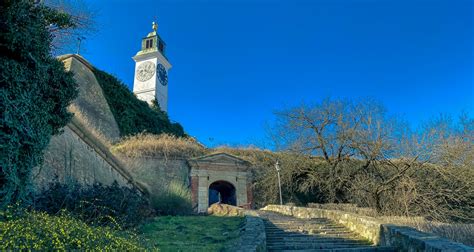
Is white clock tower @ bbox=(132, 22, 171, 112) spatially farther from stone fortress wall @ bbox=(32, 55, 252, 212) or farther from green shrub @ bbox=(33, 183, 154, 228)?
green shrub @ bbox=(33, 183, 154, 228)

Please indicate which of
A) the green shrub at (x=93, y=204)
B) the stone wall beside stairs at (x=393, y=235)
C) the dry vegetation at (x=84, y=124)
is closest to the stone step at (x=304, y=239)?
the stone wall beside stairs at (x=393, y=235)

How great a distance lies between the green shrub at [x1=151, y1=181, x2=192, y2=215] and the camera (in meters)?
14.0

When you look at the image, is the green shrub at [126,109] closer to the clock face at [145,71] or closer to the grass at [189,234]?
the grass at [189,234]

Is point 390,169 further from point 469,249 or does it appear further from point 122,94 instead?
point 122,94

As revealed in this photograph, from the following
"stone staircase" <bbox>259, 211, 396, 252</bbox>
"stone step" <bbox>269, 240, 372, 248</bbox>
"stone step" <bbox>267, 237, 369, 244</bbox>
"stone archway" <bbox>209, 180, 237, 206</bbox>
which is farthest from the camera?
"stone archway" <bbox>209, 180, 237, 206</bbox>

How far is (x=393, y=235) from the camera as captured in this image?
7141 millimetres

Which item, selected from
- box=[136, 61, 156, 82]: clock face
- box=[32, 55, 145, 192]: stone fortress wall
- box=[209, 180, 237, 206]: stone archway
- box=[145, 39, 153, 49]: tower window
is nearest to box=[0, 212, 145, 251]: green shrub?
box=[32, 55, 145, 192]: stone fortress wall

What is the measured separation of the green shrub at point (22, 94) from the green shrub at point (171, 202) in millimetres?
8263

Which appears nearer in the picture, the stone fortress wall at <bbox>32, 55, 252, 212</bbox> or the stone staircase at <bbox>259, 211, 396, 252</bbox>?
the stone staircase at <bbox>259, 211, 396, 252</bbox>

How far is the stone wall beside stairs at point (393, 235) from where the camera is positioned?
5.48 m

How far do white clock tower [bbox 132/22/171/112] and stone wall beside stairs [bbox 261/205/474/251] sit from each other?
113 feet

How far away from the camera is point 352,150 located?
1603cm

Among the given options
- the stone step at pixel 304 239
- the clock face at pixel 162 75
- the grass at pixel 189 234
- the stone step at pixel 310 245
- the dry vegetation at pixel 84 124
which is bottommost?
the stone step at pixel 310 245

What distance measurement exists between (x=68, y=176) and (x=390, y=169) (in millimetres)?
12842
